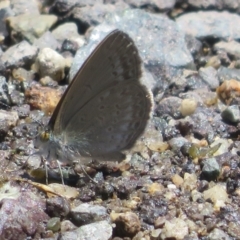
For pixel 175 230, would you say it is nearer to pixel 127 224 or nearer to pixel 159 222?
pixel 159 222

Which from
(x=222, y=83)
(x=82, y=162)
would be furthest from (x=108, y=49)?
(x=222, y=83)

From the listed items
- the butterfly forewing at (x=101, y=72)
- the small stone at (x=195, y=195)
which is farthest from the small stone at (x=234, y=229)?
the butterfly forewing at (x=101, y=72)

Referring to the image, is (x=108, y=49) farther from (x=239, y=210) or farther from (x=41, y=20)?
(x=41, y=20)

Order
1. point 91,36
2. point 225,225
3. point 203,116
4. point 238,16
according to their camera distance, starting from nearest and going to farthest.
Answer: point 225,225 < point 203,116 < point 91,36 < point 238,16

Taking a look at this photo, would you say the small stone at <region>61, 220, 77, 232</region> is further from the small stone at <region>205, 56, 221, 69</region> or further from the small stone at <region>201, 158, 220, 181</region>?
the small stone at <region>205, 56, 221, 69</region>

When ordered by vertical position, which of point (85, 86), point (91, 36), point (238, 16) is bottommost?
point (238, 16)

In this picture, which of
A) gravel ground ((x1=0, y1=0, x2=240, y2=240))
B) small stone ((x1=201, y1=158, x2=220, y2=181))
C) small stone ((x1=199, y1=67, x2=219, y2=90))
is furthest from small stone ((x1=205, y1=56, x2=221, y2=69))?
small stone ((x1=201, y1=158, x2=220, y2=181))
